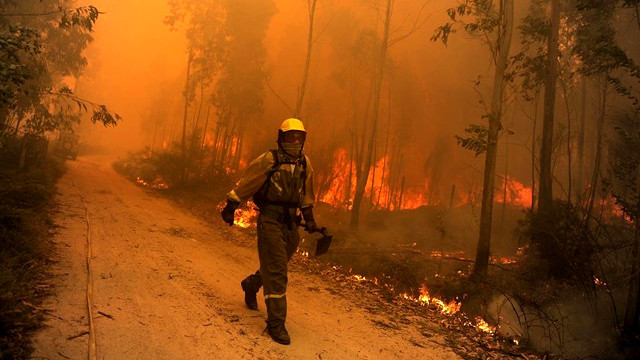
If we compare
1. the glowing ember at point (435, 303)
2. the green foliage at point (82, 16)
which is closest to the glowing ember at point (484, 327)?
the glowing ember at point (435, 303)

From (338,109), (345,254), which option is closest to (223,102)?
(338,109)

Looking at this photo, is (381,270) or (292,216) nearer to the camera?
(292,216)

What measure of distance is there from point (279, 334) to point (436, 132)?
99.7 feet

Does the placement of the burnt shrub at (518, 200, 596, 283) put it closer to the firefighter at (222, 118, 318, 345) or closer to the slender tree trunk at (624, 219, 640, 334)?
the slender tree trunk at (624, 219, 640, 334)

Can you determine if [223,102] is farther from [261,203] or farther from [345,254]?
[261,203]

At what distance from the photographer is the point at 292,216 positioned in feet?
16.0

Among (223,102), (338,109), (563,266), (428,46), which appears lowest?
(563,266)

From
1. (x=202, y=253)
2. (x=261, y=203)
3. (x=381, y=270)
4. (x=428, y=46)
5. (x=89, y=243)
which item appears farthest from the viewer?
(x=428, y=46)

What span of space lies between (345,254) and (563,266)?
496 cm

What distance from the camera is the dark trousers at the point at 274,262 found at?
451cm

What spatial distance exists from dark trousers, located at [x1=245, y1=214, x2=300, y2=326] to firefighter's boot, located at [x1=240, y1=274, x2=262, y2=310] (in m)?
0.56

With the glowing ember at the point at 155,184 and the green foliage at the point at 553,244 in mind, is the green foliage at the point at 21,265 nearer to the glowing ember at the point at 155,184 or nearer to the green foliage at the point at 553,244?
the green foliage at the point at 553,244

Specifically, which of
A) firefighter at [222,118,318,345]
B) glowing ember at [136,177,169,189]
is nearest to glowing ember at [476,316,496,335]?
firefighter at [222,118,318,345]

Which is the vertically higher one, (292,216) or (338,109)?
(338,109)
